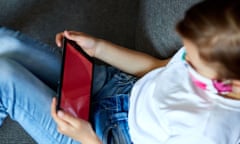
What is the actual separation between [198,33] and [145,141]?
A: 294 millimetres

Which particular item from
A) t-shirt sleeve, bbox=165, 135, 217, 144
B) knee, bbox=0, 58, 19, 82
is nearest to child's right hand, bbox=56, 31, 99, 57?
knee, bbox=0, 58, 19, 82

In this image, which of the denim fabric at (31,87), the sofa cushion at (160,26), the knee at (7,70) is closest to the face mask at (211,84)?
the sofa cushion at (160,26)

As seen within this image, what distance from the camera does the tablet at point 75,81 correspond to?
893 millimetres

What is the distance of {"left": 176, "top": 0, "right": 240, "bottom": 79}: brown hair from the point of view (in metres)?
0.66

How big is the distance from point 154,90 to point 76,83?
7.3 inches

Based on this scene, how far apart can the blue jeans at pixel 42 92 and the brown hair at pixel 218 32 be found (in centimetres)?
35

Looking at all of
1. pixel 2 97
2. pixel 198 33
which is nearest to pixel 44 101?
pixel 2 97

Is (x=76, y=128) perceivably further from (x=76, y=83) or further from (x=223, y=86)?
(x=223, y=86)

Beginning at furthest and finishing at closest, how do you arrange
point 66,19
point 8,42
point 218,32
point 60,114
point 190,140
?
point 66,19
point 8,42
point 60,114
point 190,140
point 218,32

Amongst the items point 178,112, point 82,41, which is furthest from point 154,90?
point 82,41

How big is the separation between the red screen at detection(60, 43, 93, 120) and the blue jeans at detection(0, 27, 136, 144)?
5 centimetres

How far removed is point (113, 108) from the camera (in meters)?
1.01

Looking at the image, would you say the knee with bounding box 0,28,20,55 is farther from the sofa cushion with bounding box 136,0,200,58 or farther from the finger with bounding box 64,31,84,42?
the sofa cushion with bounding box 136,0,200,58

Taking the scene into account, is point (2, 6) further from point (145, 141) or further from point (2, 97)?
point (145, 141)
